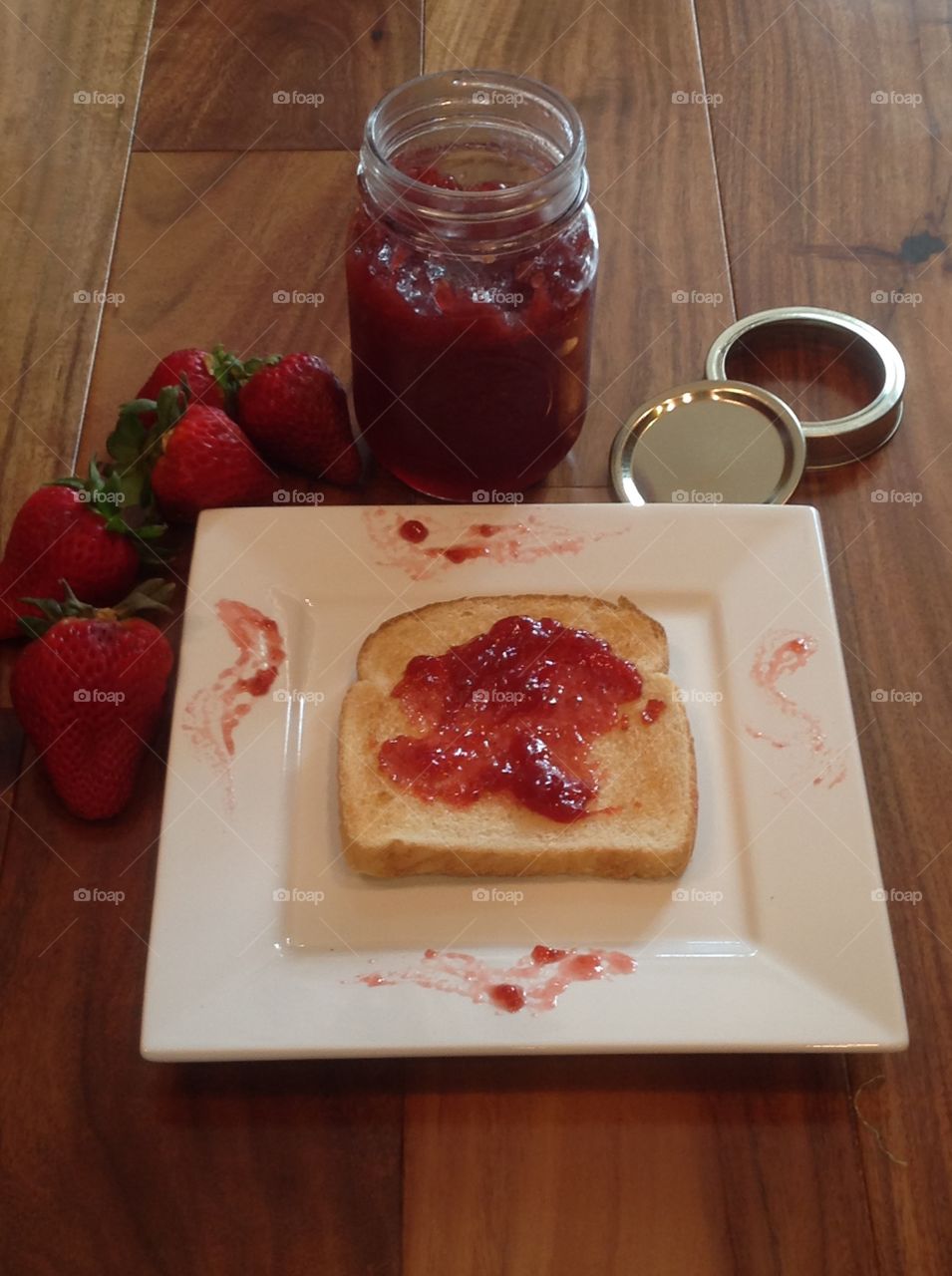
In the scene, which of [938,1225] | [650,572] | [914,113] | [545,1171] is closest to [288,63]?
[914,113]

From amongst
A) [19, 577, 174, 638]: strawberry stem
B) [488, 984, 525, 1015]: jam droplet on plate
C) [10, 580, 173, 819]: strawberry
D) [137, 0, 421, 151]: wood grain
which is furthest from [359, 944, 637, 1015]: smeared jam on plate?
[137, 0, 421, 151]: wood grain

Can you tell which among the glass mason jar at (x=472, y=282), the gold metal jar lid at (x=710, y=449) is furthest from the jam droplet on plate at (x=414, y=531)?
the gold metal jar lid at (x=710, y=449)

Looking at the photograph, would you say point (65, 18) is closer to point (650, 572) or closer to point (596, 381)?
point (596, 381)

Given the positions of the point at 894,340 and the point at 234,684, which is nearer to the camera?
the point at 234,684

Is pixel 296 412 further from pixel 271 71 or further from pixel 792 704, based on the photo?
pixel 271 71

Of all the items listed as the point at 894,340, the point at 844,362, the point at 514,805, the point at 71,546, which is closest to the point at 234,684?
the point at 71,546

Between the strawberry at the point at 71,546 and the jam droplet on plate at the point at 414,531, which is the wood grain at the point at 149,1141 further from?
the jam droplet on plate at the point at 414,531

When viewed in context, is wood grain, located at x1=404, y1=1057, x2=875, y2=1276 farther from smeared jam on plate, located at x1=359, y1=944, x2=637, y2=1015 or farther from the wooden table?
smeared jam on plate, located at x1=359, y1=944, x2=637, y2=1015
